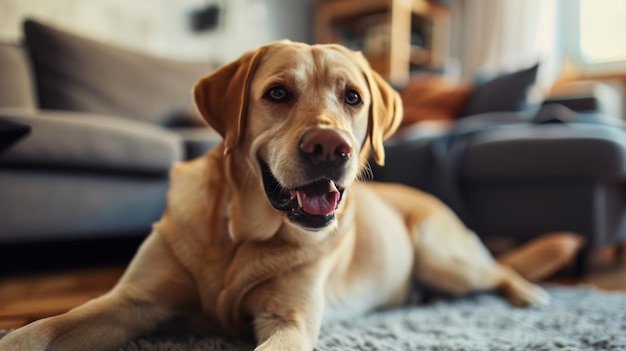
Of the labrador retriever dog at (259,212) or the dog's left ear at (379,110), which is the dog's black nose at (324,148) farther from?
the dog's left ear at (379,110)

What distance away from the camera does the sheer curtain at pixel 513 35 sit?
15.8 feet

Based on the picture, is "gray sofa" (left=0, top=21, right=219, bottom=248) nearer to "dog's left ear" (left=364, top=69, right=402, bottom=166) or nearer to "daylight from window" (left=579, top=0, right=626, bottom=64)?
"dog's left ear" (left=364, top=69, right=402, bottom=166)

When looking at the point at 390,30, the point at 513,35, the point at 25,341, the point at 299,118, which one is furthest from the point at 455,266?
the point at 513,35

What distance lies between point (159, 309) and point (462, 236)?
121 centimetres

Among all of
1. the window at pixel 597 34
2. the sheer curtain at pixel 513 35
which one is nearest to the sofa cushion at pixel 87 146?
the sheer curtain at pixel 513 35

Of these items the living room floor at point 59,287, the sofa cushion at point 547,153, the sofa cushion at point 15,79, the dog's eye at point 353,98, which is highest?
the sofa cushion at point 15,79

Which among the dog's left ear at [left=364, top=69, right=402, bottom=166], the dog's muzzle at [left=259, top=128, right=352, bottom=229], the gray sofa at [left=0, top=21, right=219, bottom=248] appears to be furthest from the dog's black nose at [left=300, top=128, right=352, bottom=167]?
the gray sofa at [left=0, top=21, right=219, bottom=248]

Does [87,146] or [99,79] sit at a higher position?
[99,79]

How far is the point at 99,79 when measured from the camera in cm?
272

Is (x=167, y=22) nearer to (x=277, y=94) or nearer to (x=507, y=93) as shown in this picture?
(x=507, y=93)

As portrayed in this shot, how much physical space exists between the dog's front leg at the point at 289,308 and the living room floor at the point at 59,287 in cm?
49

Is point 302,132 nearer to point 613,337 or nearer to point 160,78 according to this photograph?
point 613,337

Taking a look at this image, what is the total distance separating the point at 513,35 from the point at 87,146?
175 inches

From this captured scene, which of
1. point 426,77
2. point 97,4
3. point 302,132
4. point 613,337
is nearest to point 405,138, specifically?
point 426,77
